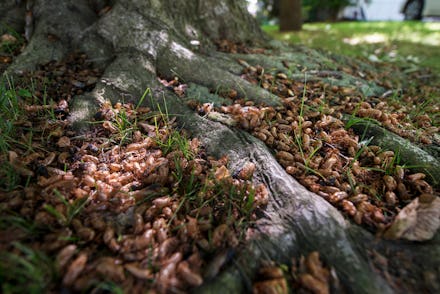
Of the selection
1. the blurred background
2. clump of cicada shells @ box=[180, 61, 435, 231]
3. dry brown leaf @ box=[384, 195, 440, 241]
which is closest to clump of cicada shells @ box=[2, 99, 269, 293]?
clump of cicada shells @ box=[180, 61, 435, 231]

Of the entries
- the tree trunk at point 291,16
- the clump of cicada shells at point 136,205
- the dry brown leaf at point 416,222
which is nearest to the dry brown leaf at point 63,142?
the clump of cicada shells at point 136,205

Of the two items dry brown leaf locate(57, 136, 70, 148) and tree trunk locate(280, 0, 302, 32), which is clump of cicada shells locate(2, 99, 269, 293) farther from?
tree trunk locate(280, 0, 302, 32)

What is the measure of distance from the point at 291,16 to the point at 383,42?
2.74 meters

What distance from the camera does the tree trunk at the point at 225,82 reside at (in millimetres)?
1384

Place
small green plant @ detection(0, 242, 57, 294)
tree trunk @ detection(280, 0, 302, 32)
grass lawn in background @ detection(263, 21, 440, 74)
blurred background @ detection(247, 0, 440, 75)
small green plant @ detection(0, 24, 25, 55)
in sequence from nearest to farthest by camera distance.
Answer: small green plant @ detection(0, 242, 57, 294)
small green plant @ detection(0, 24, 25, 55)
grass lawn in background @ detection(263, 21, 440, 74)
blurred background @ detection(247, 0, 440, 75)
tree trunk @ detection(280, 0, 302, 32)

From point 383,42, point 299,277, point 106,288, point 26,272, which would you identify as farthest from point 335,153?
point 383,42

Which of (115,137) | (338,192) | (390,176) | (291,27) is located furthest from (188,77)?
(291,27)

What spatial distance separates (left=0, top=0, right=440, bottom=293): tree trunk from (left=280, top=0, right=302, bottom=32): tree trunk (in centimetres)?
426

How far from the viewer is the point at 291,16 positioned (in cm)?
782

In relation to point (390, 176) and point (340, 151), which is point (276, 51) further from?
point (390, 176)

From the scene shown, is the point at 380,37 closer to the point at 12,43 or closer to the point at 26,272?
the point at 12,43

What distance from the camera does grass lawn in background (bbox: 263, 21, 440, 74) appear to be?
484 cm

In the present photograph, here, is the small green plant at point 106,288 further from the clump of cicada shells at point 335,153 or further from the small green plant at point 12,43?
the small green plant at point 12,43

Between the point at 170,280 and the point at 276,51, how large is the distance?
3328 mm
